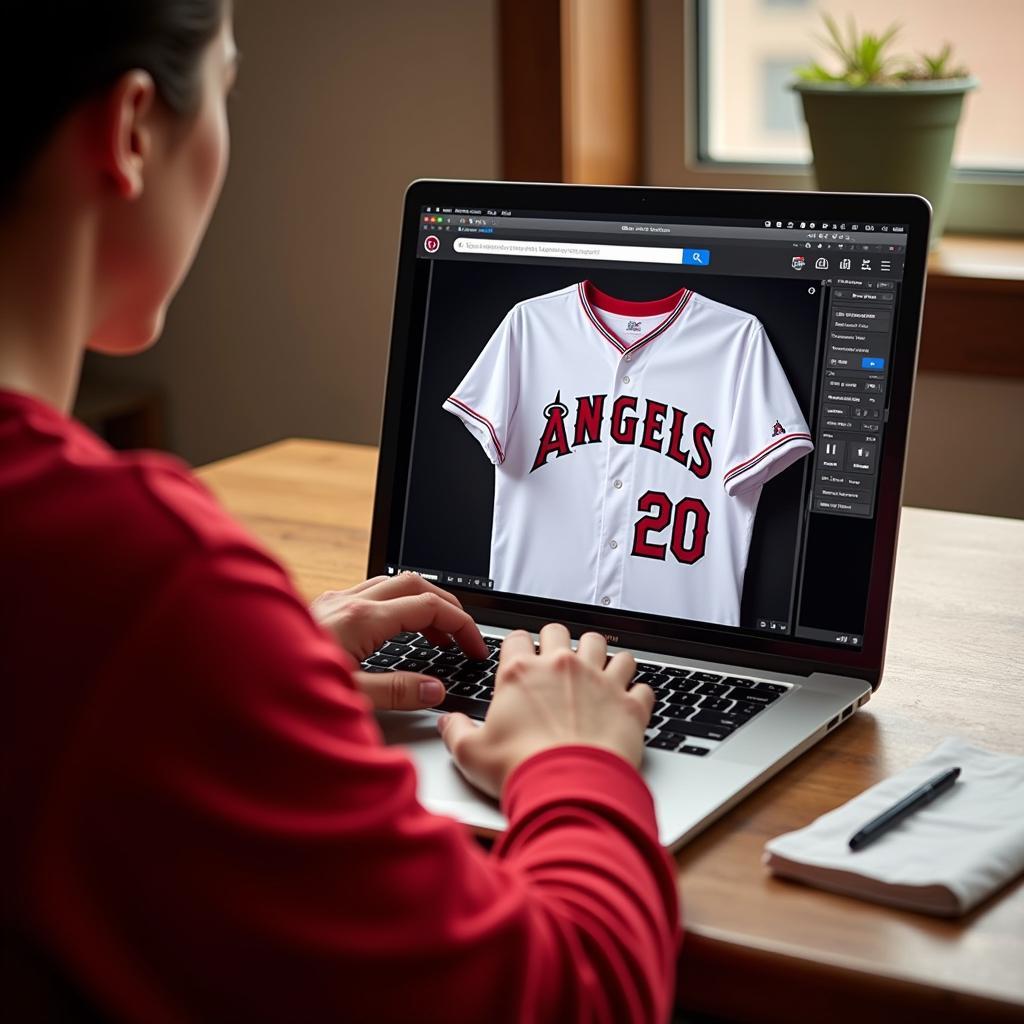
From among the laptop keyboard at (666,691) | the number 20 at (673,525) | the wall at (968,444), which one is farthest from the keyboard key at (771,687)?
the wall at (968,444)

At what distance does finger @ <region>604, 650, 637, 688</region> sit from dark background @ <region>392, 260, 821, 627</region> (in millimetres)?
192

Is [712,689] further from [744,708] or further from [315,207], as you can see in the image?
[315,207]

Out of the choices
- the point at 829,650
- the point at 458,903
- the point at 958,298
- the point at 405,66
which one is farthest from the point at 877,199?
the point at 405,66

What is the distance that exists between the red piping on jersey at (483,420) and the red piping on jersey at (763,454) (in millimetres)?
191

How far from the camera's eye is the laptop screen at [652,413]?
1059mm

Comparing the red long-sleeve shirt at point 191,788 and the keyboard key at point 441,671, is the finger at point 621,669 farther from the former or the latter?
the red long-sleeve shirt at point 191,788

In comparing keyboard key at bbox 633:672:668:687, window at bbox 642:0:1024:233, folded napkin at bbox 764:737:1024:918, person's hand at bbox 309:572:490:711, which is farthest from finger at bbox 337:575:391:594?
window at bbox 642:0:1024:233

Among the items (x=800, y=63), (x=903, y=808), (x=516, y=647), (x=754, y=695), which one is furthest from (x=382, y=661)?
(x=800, y=63)

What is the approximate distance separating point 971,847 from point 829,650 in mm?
283

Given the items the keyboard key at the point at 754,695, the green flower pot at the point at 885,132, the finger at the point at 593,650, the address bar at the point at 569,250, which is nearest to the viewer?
the finger at the point at 593,650

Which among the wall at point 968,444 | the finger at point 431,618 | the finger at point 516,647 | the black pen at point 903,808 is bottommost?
the wall at point 968,444

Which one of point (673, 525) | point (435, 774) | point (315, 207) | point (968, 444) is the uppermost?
point (315, 207)

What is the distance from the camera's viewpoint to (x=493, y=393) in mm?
1161

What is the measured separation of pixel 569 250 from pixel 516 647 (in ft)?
1.22
